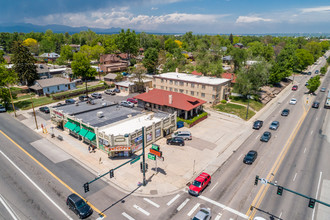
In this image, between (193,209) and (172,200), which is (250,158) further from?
(172,200)

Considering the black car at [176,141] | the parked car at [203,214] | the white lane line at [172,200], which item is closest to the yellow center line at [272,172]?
the parked car at [203,214]

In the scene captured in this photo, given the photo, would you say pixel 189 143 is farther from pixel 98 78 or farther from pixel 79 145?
pixel 98 78

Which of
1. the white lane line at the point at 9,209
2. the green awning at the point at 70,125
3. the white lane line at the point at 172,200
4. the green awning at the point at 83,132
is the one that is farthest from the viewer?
the green awning at the point at 70,125

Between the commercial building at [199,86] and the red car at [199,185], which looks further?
the commercial building at [199,86]

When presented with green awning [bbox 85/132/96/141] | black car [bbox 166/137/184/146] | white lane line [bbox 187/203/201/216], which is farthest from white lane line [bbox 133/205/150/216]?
green awning [bbox 85/132/96/141]

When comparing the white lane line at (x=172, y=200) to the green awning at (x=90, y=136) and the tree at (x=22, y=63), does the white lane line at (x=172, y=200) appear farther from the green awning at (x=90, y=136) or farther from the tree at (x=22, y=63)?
the tree at (x=22, y=63)

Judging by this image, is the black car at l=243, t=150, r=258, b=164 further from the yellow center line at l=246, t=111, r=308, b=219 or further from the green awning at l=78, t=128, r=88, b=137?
the green awning at l=78, t=128, r=88, b=137
